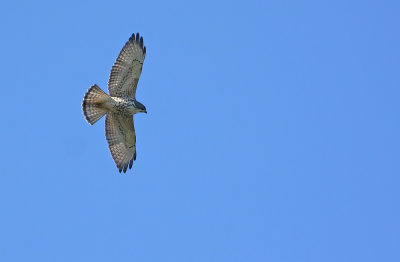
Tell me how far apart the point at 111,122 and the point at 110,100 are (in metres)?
0.83

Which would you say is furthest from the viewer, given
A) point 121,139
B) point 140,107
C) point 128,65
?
point 121,139

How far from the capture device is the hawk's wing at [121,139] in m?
19.0

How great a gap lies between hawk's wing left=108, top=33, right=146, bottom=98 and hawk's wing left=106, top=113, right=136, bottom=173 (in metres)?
0.75

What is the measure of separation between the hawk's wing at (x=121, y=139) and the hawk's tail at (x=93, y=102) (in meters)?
0.46

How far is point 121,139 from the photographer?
1941 centimetres

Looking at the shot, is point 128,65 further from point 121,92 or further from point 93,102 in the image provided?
point 93,102

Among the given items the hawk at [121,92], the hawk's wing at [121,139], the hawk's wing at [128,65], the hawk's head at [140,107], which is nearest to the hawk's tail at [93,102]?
the hawk at [121,92]

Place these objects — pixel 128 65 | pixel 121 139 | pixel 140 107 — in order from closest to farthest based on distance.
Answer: pixel 128 65 → pixel 140 107 → pixel 121 139

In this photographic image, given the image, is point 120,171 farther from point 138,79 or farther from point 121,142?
point 138,79

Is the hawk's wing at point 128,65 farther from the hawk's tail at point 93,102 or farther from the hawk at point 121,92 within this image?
the hawk's tail at point 93,102

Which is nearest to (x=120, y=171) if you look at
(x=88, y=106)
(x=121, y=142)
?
(x=121, y=142)

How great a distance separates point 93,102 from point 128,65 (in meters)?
1.02

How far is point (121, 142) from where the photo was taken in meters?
19.5

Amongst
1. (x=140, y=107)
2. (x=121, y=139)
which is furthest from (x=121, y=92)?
(x=121, y=139)
